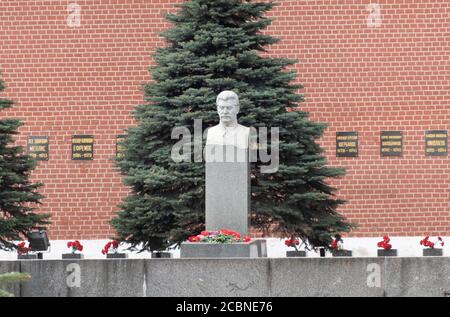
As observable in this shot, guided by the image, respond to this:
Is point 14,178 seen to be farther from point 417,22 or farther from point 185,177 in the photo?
point 417,22

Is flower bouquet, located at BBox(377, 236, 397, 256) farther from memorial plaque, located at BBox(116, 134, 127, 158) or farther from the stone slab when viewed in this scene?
the stone slab

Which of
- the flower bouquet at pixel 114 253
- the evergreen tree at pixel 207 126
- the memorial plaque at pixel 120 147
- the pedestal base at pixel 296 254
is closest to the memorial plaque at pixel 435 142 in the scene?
the evergreen tree at pixel 207 126

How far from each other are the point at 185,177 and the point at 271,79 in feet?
6.69

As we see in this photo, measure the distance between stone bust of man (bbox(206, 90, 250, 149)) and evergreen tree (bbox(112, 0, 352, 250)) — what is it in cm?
228

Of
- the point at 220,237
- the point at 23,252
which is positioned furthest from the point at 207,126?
the point at 220,237

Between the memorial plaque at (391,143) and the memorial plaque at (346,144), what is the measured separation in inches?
19.2

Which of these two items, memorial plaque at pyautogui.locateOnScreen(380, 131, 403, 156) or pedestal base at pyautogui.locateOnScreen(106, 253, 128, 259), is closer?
pedestal base at pyautogui.locateOnScreen(106, 253, 128, 259)

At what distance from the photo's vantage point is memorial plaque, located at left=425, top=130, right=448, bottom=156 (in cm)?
2517

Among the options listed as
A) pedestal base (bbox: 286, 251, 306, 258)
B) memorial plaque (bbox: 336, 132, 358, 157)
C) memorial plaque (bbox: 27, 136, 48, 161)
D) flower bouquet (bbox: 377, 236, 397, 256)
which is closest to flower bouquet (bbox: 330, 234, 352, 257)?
Answer: pedestal base (bbox: 286, 251, 306, 258)

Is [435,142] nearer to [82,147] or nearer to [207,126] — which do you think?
[207,126]

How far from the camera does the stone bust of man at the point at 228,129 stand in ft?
58.1

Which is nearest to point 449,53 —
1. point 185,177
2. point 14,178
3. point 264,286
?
point 185,177

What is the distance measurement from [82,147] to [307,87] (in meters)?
4.30

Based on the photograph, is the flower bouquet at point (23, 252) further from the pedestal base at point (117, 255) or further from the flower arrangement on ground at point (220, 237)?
the flower arrangement on ground at point (220, 237)
